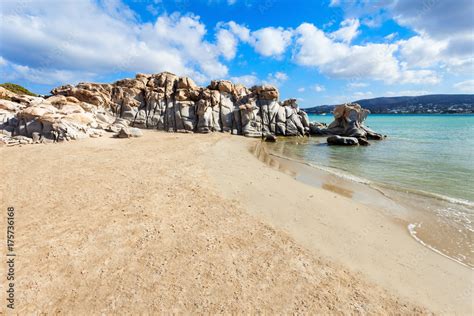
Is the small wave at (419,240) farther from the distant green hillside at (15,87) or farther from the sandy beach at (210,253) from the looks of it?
the distant green hillside at (15,87)

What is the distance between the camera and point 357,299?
594 cm

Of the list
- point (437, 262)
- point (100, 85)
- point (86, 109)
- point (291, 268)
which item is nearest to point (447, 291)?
point (437, 262)

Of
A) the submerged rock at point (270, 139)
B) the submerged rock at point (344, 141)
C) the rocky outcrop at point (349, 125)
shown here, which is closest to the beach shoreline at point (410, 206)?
the submerged rock at point (344, 141)

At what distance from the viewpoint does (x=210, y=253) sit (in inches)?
291

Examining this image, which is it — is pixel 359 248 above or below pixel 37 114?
below

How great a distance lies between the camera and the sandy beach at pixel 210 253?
573cm

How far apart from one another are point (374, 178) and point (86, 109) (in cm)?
4351

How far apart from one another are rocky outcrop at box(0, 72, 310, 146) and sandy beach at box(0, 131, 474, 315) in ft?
106

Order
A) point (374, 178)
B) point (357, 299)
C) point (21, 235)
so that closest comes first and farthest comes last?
point (357, 299), point (21, 235), point (374, 178)

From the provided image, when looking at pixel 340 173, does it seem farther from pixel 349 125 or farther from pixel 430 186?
pixel 349 125

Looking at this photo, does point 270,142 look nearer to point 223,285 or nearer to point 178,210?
point 178,210

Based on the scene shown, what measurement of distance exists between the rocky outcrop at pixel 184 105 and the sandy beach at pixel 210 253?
106 feet

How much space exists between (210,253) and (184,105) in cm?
4118

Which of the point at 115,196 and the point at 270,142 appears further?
the point at 270,142
